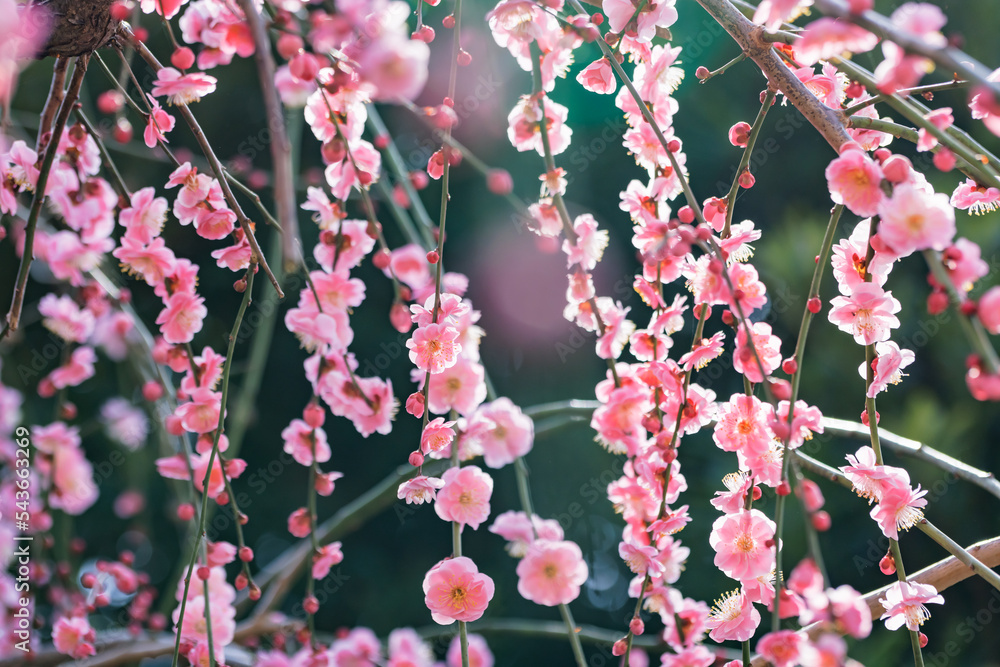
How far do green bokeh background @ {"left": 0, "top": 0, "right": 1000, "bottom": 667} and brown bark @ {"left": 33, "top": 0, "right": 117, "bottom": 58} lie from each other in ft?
2.85

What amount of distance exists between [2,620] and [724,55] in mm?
2144

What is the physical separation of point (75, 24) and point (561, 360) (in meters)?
1.51

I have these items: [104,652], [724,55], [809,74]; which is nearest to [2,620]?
[104,652]

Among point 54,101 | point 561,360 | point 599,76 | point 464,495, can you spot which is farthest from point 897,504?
point 561,360

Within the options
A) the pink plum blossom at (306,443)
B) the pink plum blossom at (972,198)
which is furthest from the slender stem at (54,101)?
the pink plum blossom at (972,198)

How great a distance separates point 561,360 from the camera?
1.97 meters

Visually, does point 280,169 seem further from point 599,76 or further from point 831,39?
point 599,76

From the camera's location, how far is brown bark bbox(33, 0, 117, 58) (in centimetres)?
59

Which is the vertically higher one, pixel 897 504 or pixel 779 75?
pixel 779 75

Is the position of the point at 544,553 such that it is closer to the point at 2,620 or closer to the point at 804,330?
the point at 804,330

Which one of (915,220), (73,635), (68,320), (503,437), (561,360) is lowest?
(561,360)

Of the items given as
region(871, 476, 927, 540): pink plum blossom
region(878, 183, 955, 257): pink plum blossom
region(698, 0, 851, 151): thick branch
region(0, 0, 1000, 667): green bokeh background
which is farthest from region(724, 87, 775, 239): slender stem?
region(0, 0, 1000, 667): green bokeh background

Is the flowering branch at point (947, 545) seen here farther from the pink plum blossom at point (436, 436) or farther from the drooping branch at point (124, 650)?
the drooping branch at point (124, 650)

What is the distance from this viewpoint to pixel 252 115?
2.29m
